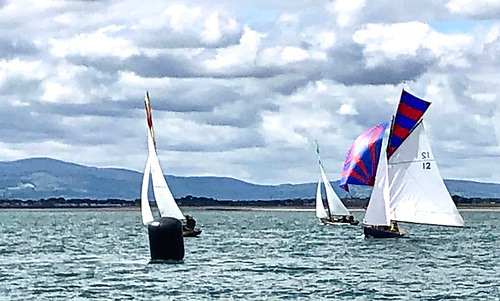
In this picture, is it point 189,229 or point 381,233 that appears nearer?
point 381,233

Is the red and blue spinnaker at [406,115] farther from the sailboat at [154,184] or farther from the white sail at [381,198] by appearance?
the sailboat at [154,184]

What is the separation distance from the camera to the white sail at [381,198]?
79.0 m

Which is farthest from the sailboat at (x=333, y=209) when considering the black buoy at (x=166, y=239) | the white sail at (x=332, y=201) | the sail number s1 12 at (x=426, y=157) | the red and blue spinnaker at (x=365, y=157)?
the black buoy at (x=166, y=239)

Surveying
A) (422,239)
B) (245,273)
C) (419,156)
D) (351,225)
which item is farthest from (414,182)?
(351,225)

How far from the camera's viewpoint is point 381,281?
51125 mm

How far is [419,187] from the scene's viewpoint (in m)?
77.2

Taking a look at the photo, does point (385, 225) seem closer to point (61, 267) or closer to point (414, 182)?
point (414, 182)

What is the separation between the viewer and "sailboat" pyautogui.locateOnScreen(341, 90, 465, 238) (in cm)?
7644

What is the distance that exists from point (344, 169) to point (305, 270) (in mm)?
37060

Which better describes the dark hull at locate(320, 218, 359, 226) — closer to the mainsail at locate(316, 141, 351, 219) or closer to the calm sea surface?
the mainsail at locate(316, 141, 351, 219)

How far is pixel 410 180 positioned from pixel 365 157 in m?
11.5

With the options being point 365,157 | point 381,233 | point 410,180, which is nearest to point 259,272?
point 410,180

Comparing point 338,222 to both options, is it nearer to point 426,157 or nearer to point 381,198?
point 381,198

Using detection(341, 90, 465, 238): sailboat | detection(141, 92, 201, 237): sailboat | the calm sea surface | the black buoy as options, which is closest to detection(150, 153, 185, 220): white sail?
detection(141, 92, 201, 237): sailboat
